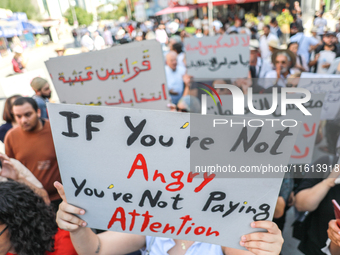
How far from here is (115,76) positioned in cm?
235

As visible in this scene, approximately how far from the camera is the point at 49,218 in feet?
4.70

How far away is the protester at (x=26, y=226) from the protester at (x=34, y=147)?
857mm

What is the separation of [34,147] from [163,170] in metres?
1.62

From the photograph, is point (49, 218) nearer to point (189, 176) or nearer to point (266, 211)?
point (189, 176)

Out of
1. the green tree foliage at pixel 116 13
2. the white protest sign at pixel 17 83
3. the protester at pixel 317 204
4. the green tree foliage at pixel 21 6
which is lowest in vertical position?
the protester at pixel 317 204

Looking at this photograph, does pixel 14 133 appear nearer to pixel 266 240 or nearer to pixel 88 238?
pixel 88 238

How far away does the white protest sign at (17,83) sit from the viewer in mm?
3682

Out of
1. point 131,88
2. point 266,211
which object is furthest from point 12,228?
point 131,88

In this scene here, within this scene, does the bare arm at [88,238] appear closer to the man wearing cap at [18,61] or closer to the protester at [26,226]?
the protester at [26,226]

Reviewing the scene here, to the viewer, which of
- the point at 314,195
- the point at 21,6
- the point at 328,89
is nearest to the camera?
the point at 314,195

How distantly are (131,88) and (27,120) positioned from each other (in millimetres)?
941

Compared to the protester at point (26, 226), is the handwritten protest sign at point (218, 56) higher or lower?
higher

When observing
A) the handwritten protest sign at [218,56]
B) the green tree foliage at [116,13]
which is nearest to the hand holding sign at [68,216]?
the handwritten protest sign at [218,56]

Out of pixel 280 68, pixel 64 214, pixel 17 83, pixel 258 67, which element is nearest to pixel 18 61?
pixel 17 83
